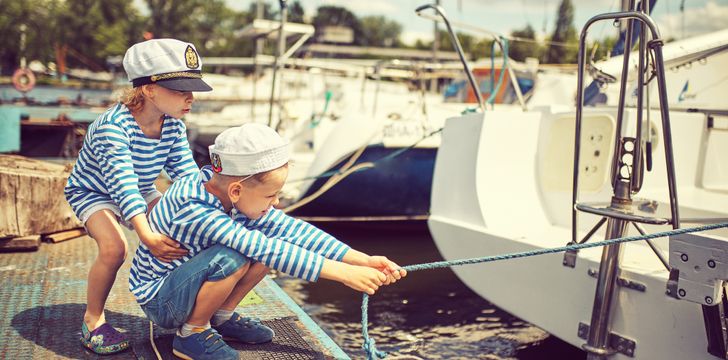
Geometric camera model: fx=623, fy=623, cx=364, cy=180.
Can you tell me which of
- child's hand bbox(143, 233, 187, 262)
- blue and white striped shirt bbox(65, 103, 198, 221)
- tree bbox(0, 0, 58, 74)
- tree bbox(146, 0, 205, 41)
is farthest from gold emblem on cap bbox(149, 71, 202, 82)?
tree bbox(146, 0, 205, 41)

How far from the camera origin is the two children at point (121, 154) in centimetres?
239

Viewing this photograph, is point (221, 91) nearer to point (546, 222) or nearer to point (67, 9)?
point (546, 222)

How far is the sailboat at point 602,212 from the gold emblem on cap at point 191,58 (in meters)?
1.76

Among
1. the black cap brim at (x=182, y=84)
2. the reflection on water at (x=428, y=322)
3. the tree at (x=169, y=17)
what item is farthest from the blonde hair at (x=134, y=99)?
the tree at (x=169, y=17)

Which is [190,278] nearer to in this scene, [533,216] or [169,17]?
[533,216]

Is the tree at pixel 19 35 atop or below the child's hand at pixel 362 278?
atop

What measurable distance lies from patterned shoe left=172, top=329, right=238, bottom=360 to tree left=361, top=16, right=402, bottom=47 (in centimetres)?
9542

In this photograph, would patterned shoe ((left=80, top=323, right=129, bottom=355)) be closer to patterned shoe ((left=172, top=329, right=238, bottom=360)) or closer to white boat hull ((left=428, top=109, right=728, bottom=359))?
patterned shoe ((left=172, top=329, right=238, bottom=360))

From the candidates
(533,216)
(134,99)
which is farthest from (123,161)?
(533,216)

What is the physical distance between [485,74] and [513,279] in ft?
31.0

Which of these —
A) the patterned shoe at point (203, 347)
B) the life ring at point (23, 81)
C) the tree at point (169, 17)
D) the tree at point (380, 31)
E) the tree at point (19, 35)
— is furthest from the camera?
the tree at point (380, 31)

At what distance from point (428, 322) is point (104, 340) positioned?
3.24 m

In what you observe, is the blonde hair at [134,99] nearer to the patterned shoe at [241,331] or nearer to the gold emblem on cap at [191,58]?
the gold emblem on cap at [191,58]

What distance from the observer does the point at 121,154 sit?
239 cm
